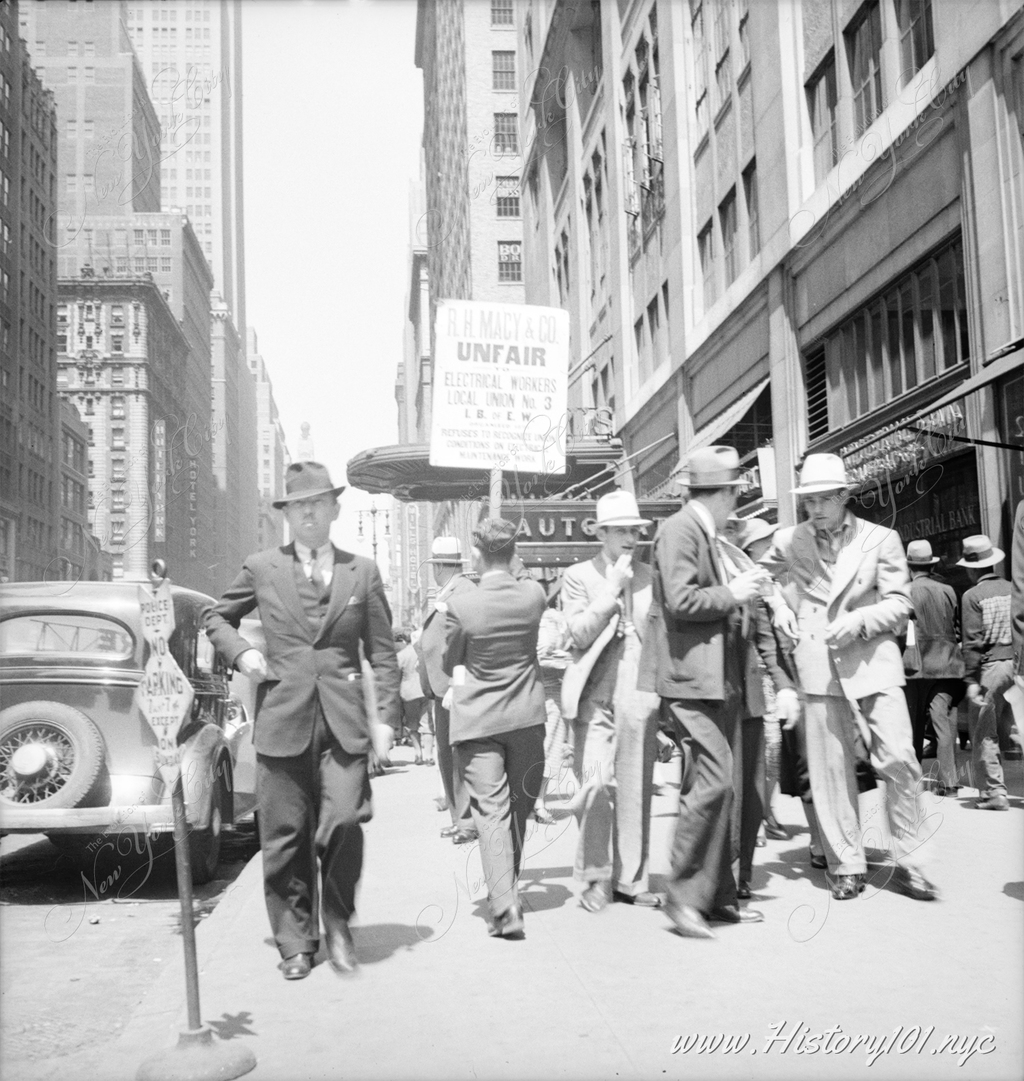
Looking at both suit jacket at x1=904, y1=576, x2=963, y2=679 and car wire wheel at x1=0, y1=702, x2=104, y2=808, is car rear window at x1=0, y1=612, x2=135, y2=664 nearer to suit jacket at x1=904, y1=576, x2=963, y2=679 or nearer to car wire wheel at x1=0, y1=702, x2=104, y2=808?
car wire wheel at x1=0, y1=702, x2=104, y2=808

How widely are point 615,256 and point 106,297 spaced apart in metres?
17.1

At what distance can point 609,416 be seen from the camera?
79.5 ft

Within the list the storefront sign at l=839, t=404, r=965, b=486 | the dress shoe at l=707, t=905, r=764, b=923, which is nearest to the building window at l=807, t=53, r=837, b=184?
the storefront sign at l=839, t=404, r=965, b=486

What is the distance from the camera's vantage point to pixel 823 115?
46.4 feet

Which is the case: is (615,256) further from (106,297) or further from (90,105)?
(90,105)

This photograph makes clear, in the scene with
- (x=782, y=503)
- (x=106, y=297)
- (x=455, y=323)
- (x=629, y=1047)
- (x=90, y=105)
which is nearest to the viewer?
(x=629, y=1047)

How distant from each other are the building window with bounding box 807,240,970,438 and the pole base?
9289 millimetres

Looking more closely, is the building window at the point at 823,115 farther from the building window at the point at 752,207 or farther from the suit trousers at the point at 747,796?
the suit trousers at the point at 747,796

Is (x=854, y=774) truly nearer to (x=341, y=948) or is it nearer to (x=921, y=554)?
(x=341, y=948)

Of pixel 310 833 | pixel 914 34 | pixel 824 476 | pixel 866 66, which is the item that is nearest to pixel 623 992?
pixel 310 833

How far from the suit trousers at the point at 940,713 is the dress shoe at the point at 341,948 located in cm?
544

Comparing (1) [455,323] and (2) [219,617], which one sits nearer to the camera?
(2) [219,617]

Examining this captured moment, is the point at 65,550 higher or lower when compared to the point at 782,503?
lower

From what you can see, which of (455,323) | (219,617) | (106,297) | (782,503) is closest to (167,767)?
(219,617)
